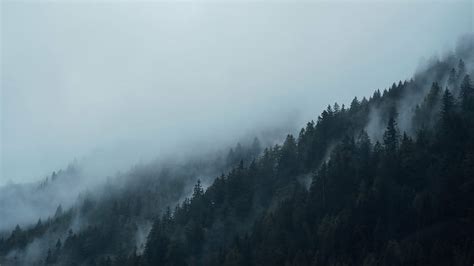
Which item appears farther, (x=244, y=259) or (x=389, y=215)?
(x=244, y=259)

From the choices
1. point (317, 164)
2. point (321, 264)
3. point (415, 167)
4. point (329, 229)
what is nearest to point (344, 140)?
point (317, 164)

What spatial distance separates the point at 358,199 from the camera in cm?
14738

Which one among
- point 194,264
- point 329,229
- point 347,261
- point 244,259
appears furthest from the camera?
point 194,264

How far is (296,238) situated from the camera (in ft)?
493

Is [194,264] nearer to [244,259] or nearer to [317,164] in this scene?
[244,259]

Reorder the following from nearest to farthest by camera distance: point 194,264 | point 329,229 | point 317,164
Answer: point 329,229
point 194,264
point 317,164

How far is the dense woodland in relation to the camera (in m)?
132

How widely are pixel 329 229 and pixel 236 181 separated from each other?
6044 centimetres

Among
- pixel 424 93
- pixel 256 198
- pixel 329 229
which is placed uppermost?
pixel 424 93

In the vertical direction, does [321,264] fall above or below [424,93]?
below

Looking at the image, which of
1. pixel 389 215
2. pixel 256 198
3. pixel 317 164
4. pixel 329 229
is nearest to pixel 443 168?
pixel 389 215

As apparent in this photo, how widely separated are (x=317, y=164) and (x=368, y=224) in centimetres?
4930

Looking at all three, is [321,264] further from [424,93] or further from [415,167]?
[424,93]

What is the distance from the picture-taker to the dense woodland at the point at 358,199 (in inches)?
5177
